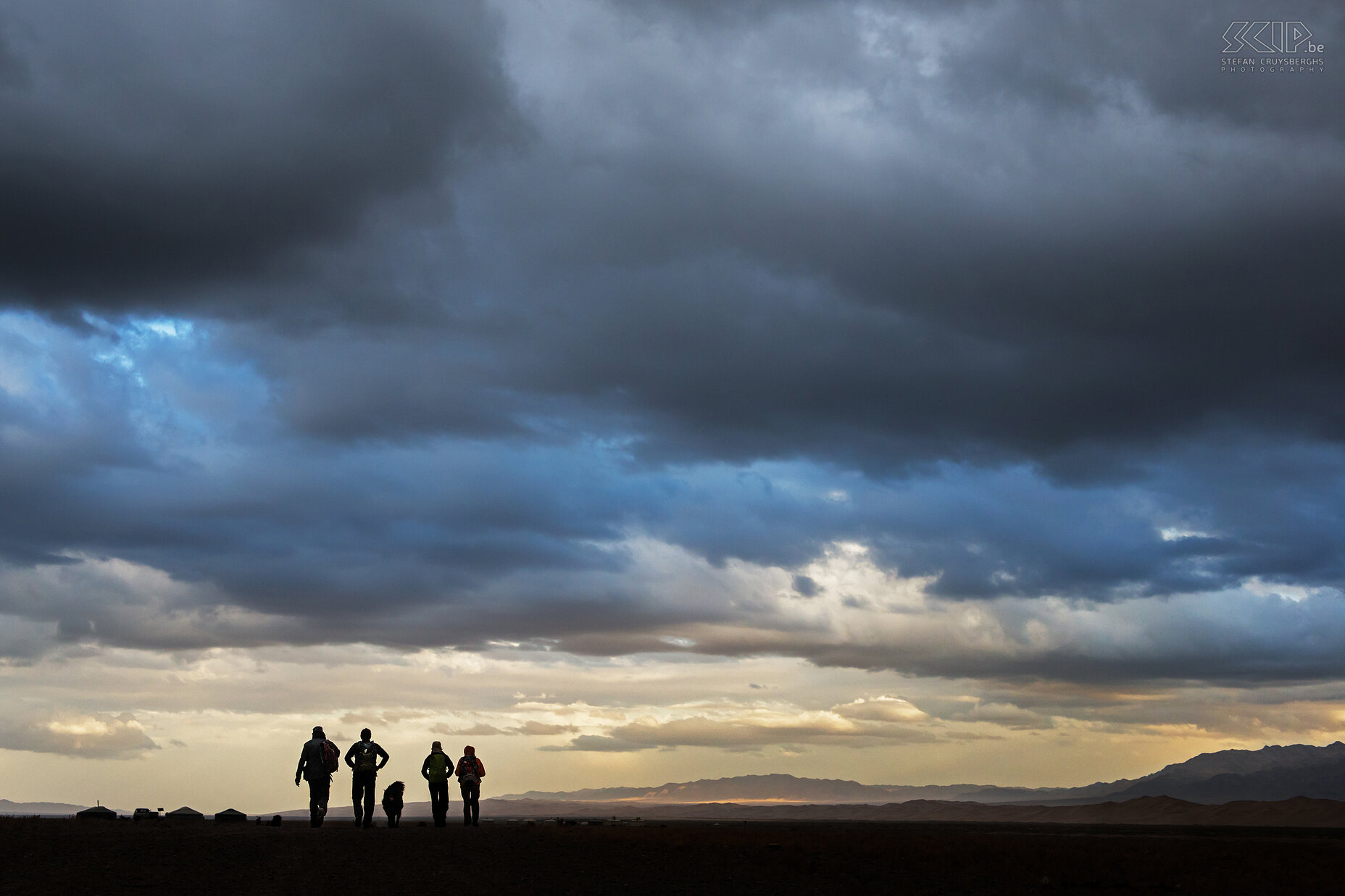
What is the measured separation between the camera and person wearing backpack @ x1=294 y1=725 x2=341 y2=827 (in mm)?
34719

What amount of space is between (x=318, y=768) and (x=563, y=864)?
30.6ft

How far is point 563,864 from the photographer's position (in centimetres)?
2980

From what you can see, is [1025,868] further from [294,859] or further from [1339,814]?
[1339,814]

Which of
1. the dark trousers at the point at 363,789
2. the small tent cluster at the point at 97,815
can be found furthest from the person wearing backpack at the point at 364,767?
the small tent cluster at the point at 97,815

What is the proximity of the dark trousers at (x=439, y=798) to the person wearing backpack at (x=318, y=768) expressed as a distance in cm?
363

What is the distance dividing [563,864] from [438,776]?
934cm

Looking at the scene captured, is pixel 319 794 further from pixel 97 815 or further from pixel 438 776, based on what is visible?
pixel 97 815

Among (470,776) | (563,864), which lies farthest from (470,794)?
(563,864)

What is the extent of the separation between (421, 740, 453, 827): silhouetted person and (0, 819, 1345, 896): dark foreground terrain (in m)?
0.87

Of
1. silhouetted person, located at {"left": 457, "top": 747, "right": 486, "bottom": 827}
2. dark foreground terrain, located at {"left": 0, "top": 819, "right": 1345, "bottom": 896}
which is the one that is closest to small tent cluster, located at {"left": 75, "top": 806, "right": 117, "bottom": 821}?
dark foreground terrain, located at {"left": 0, "top": 819, "right": 1345, "bottom": 896}

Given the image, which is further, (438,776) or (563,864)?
(438,776)

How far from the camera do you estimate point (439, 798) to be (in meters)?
37.9

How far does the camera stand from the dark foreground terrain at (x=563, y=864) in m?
25.1

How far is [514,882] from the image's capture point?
26.1 metres
